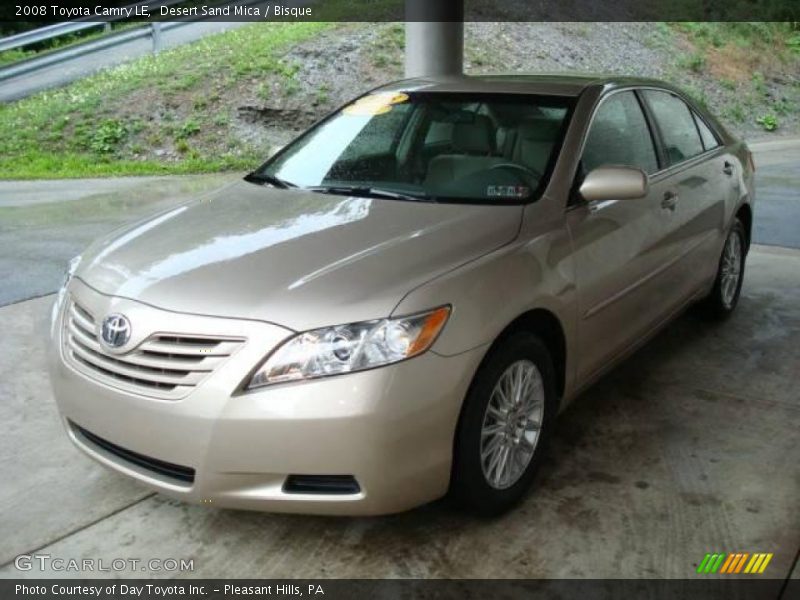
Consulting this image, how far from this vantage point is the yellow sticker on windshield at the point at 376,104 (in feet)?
13.8

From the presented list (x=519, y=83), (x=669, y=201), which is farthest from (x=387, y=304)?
(x=669, y=201)

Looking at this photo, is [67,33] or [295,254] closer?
[295,254]

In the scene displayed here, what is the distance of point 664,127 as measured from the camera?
441cm

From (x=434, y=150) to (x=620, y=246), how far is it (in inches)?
36.0

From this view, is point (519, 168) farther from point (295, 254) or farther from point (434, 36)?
point (434, 36)

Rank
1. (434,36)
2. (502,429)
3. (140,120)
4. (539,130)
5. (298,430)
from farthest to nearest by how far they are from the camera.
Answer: (140,120), (434,36), (539,130), (502,429), (298,430)

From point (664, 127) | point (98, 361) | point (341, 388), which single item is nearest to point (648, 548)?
point (341, 388)

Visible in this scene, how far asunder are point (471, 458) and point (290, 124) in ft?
33.5

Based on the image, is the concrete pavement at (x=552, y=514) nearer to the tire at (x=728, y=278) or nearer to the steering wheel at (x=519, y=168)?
the tire at (x=728, y=278)

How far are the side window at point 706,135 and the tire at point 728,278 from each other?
1.59 feet

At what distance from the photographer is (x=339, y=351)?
2609 mm

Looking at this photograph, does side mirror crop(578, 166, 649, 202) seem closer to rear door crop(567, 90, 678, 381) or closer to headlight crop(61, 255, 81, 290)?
rear door crop(567, 90, 678, 381)

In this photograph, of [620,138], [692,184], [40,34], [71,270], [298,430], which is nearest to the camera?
[298,430]

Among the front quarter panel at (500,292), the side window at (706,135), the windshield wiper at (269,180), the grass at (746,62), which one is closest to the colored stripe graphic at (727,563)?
the front quarter panel at (500,292)
